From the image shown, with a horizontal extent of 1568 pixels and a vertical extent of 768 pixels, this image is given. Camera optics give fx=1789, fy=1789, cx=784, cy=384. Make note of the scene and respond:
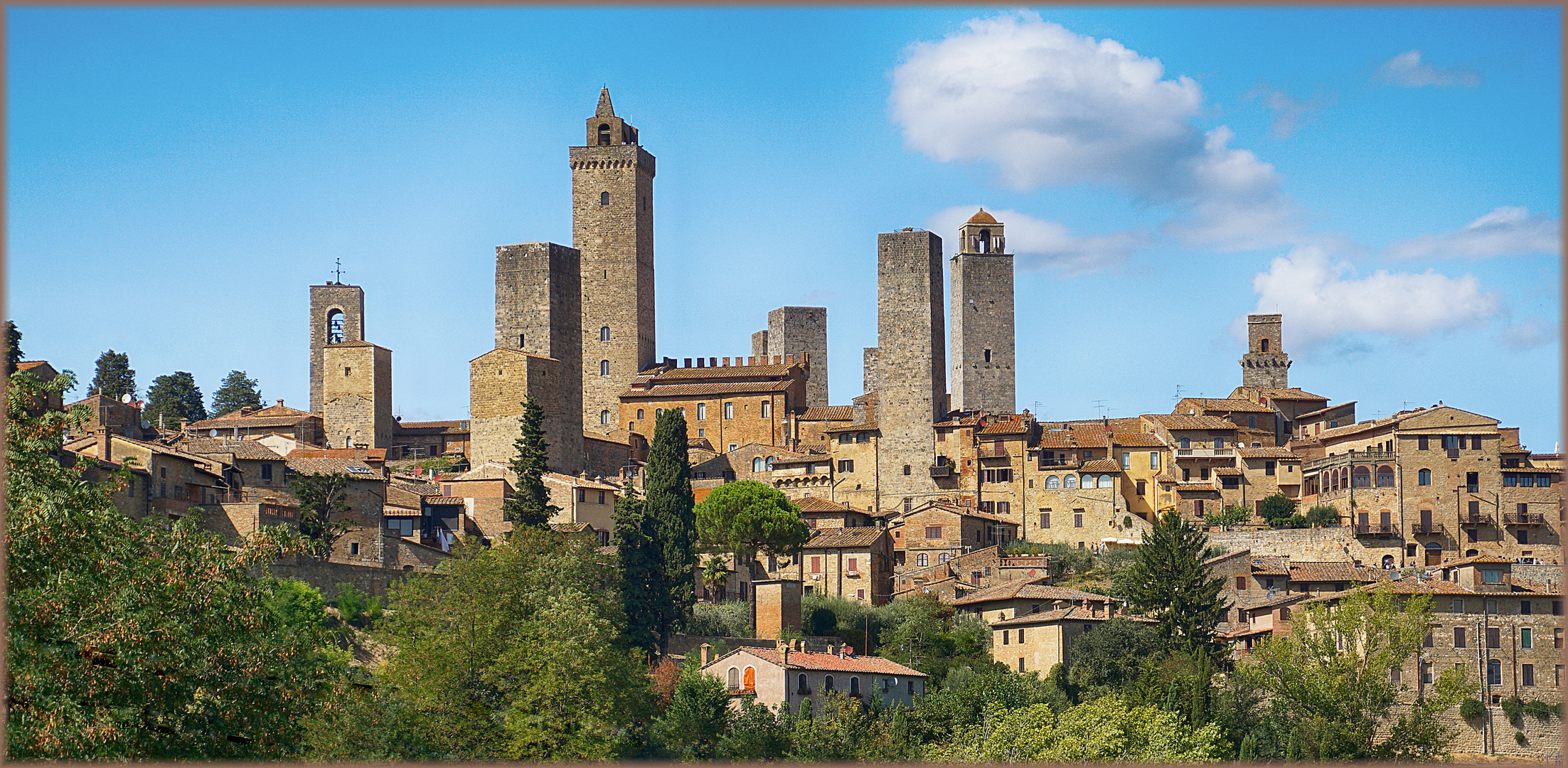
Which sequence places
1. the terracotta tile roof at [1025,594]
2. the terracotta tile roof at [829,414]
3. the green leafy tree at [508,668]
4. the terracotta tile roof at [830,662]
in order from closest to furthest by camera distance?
the green leafy tree at [508,668] < the terracotta tile roof at [830,662] < the terracotta tile roof at [1025,594] < the terracotta tile roof at [829,414]

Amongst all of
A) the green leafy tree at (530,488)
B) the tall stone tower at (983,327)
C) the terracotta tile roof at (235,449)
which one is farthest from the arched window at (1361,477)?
the terracotta tile roof at (235,449)

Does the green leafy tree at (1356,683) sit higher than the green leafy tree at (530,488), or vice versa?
the green leafy tree at (530,488)

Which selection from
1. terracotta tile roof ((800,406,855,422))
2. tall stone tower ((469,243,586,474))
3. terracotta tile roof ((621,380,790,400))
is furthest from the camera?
terracotta tile roof ((621,380,790,400))

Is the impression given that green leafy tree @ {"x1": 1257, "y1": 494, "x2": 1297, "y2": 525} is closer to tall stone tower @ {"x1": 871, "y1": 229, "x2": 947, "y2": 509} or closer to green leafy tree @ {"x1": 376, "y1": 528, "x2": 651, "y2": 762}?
tall stone tower @ {"x1": 871, "y1": 229, "x2": 947, "y2": 509}

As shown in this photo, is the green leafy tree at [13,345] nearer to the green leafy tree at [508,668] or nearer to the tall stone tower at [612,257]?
the green leafy tree at [508,668]

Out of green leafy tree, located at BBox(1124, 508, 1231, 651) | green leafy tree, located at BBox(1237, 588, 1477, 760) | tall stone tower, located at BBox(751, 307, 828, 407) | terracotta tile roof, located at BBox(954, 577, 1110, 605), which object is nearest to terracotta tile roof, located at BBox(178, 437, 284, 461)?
terracotta tile roof, located at BBox(954, 577, 1110, 605)

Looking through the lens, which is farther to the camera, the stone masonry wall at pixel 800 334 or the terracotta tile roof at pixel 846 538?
the stone masonry wall at pixel 800 334

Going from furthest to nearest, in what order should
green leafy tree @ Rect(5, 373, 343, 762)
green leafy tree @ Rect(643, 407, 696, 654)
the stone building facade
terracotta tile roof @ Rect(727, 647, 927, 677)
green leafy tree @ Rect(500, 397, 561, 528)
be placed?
the stone building facade, green leafy tree @ Rect(500, 397, 561, 528), green leafy tree @ Rect(643, 407, 696, 654), terracotta tile roof @ Rect(727, 647, 927, 677), green leafy tree @ Rect(5, 373, 343, 762)
